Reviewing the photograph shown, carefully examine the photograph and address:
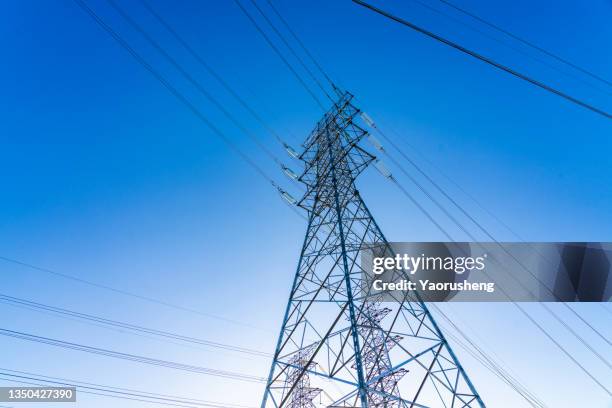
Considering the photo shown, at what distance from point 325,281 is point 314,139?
7.07 meters

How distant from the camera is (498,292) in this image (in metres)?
12.8

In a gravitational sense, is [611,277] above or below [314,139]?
below

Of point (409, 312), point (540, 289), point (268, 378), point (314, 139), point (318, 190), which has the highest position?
point (314, 139)

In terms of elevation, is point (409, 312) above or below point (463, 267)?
below

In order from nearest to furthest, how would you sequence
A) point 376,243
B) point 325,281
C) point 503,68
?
point 503,68 < point 325,281 < point 376,243

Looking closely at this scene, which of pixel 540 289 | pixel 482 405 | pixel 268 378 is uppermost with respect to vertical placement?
pixel 540 289

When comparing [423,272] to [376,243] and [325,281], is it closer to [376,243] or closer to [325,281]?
[376,243]

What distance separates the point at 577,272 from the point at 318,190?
11.3 m

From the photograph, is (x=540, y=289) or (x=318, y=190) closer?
(x=318, y=190)

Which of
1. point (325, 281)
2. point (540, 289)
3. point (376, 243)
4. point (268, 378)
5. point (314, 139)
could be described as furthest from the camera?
point (314, 139)

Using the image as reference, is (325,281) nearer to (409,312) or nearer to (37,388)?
(409,312)

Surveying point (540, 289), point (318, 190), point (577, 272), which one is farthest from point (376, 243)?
point (577, 272)

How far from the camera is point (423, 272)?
43.8 ft

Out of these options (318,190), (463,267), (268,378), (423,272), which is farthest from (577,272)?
(268,378)
